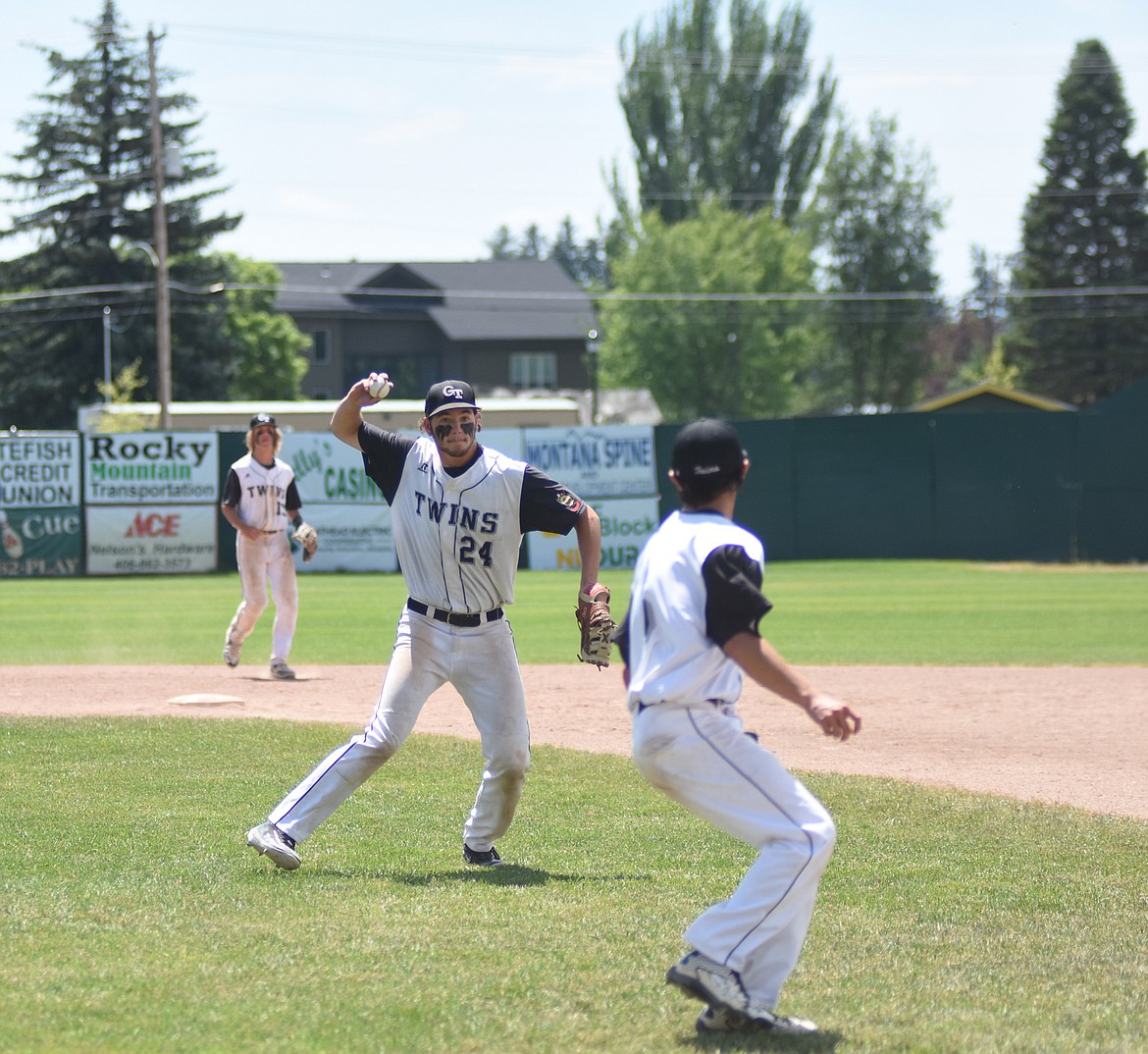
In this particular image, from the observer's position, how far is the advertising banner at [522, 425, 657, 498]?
26391 mm

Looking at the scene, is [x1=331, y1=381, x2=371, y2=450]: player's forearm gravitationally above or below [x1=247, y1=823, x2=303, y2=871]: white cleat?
above

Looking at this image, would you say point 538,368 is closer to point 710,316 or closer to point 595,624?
point 710,316

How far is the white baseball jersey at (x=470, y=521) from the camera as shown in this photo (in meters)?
5.79

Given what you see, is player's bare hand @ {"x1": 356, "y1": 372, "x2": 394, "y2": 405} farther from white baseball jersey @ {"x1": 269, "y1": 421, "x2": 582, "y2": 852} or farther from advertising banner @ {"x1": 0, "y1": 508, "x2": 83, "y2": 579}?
advertising banner @ {"x1": 0, "y1": 508, "x2": 83, "y2": 579}

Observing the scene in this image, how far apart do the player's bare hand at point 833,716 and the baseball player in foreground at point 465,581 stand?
6.73 feet

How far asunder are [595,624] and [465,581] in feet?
2.47

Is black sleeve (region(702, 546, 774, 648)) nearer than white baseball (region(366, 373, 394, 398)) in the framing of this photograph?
Yes

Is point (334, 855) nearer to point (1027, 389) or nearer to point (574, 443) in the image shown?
point (574, 443)

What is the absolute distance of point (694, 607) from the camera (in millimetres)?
→ 3906

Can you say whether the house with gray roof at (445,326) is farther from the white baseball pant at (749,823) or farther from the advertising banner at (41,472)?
the white baseball pant at (749,823)

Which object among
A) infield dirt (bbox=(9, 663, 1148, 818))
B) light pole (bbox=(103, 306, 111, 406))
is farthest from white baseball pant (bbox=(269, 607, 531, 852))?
light pole (bbox=(103, 306, 111, 406))

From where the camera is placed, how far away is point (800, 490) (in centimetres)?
2772

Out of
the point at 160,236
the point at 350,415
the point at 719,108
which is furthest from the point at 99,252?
the point at 350,415

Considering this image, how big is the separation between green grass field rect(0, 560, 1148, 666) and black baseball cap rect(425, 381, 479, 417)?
7749mm
